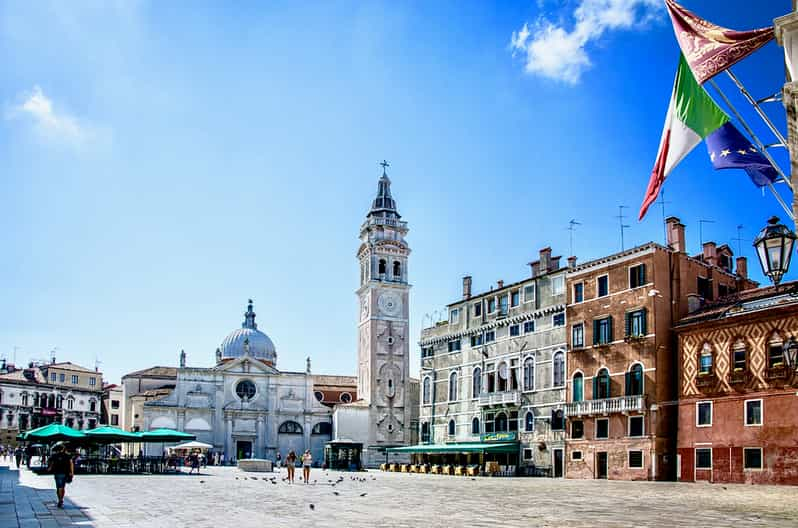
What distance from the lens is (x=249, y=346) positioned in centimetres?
8062

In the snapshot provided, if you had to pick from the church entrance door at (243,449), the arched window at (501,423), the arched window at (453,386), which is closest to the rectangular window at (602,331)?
the arched window at (501,423)

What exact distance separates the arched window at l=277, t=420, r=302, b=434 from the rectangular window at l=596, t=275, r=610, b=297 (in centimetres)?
3837

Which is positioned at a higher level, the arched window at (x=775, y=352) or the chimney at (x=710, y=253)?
the chimney at (x=710, y=253)

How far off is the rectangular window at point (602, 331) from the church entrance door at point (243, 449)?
38385 mm

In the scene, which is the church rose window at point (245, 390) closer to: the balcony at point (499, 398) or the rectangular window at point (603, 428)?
the balcony at point (499, 398)

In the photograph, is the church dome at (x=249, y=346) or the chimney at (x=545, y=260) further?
the church dome at (x=249, y=346)

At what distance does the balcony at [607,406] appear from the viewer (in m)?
40.0

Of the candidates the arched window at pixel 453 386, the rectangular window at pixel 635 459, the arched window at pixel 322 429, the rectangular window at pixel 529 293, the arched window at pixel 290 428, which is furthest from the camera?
the arched window at pixel 322 429

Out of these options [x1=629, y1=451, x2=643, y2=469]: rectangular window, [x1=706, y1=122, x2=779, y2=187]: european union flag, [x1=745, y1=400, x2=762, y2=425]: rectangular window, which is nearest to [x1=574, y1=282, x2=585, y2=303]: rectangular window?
[x1=629, y1=451, x2=643, y2=469]: rectangular window

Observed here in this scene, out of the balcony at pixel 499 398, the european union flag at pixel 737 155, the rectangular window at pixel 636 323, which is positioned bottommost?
the balcony at pixel 499 398

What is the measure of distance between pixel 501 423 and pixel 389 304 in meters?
24.8

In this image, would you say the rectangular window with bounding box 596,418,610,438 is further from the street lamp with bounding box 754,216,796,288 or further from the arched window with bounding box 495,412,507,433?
the street lamp with bounding box 754,216,796,288

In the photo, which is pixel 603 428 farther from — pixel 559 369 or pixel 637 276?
pixel 637 276

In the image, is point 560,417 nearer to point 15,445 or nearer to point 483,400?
point 483,400
